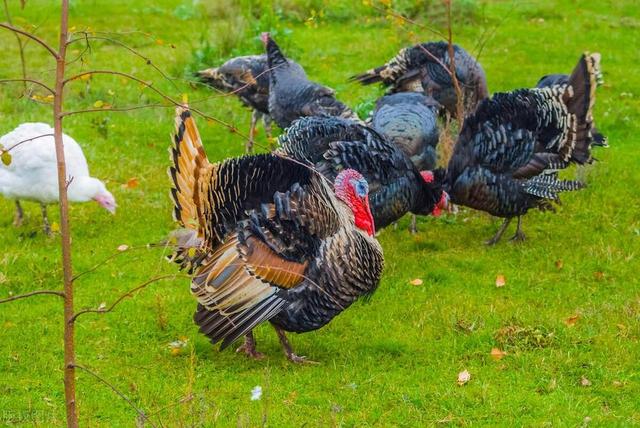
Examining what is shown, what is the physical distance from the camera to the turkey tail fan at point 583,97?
314 inches

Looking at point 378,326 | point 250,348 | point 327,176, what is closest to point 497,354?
point 378,326

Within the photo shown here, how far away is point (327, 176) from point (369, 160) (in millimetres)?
429

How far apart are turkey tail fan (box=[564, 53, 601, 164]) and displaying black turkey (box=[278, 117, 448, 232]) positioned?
1.37m

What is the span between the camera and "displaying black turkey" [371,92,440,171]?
28.3 feet

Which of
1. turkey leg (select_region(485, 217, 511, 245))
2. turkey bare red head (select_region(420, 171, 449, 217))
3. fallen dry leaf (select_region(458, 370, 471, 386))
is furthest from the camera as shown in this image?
turkey leg (select_region(485, 217, 511, 245))

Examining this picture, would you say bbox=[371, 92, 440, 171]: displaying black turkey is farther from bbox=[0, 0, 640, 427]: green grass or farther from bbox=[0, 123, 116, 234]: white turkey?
bbox=[0, 123, 116, 234]: white turkey

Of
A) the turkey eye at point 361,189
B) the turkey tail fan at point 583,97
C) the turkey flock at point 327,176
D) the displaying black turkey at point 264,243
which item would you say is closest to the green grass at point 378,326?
the turkey flock at point 327,176

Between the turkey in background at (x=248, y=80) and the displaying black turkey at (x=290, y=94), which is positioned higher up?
the displaying black turkey at (x=290, y=94)

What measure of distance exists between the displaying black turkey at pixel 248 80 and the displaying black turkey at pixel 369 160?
2.45 meters

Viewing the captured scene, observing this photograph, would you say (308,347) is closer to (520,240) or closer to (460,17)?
(520,240)

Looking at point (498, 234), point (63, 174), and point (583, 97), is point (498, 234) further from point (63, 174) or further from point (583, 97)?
point (63, 174)

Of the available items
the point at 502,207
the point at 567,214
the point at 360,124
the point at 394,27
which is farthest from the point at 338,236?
the point at 394,27

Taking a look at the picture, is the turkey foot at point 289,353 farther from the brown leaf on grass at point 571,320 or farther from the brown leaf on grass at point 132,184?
the brown leaf on grass at point 132,184

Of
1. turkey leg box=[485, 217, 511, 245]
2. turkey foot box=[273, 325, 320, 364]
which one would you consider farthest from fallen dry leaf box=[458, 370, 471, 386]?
turkey leg box=[485, 217, 511, 245]
